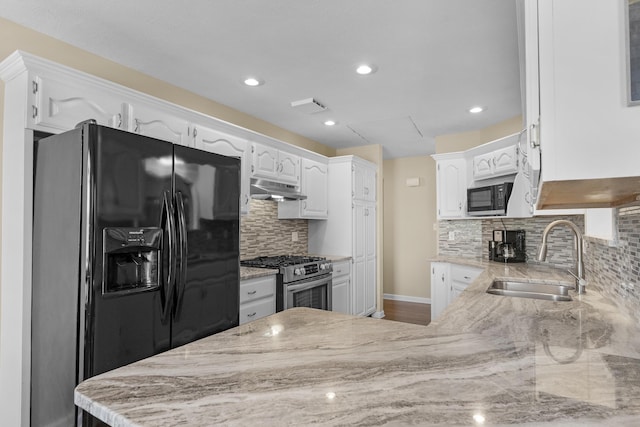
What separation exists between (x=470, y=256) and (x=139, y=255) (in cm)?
382

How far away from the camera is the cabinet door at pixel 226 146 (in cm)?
295

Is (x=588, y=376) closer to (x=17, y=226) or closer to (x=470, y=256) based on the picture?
(x=17, y=226)

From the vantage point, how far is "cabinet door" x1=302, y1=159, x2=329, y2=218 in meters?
4.36

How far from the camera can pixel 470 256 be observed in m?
4.47

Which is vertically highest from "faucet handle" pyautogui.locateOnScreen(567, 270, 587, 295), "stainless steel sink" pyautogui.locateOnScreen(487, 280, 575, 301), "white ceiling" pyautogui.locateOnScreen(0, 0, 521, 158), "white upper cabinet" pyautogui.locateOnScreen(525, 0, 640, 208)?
"white ceiling" pyautogui.locateOnScreen(0, 0, 521, 158)

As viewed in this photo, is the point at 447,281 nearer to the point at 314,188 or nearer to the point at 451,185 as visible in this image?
the point at 451,185

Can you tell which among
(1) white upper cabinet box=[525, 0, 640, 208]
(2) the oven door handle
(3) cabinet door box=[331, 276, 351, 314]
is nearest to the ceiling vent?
(2) the oven door handle

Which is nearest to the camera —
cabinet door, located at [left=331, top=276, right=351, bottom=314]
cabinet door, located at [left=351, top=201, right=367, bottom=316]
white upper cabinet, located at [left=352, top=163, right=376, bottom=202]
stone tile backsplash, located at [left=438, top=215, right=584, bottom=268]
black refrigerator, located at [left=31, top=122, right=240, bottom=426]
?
black refrigerator, located at [left=31, top=122, right=240, bottom=426]

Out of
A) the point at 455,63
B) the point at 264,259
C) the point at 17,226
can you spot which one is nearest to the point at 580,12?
the point at 455,63

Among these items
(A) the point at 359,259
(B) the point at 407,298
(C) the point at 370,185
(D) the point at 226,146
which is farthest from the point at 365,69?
(B) the point at 407,298

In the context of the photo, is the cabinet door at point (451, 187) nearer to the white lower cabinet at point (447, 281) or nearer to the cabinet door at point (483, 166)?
the cabinet door at point (483, 166)

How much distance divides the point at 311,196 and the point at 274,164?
83cm

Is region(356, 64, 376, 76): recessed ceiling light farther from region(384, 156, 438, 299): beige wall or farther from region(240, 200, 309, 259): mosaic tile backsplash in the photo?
region(384, 156, 438, 299): beige wall

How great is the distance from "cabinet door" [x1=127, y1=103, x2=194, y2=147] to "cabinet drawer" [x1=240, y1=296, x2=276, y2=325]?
4.49ft
